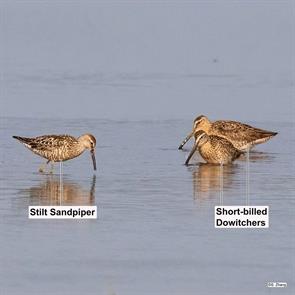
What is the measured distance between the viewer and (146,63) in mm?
35000

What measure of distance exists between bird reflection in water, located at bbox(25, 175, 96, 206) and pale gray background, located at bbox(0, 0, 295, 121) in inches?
312

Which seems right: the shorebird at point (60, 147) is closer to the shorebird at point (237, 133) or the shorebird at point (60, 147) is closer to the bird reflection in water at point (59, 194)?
the bird reflection in water at point (59, 194)

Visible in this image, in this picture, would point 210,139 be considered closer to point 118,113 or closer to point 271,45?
point 118,113

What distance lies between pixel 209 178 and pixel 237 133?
13.4 feet

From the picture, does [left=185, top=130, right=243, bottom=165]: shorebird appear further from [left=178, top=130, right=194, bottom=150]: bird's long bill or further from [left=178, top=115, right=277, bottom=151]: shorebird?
[left=178, top=115, right=277, bottom=151]: shorebird

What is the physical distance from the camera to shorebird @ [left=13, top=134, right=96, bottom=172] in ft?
66.6

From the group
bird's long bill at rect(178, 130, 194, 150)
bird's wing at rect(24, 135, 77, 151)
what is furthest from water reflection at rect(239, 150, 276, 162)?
bird's wing at rect(24, 135, 77, 151)

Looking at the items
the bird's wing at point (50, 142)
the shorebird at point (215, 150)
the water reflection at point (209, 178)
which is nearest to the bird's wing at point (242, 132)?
the shorebird at point (215, 150)

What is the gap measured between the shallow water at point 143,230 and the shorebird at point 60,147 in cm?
24

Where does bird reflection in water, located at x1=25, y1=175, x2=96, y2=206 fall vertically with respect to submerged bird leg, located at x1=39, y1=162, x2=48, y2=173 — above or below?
below

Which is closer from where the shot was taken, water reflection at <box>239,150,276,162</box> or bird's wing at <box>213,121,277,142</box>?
→ water reflection at <box>239,150,276,162</box>

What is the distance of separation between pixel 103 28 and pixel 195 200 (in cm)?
2326

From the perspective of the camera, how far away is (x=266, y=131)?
2348cm

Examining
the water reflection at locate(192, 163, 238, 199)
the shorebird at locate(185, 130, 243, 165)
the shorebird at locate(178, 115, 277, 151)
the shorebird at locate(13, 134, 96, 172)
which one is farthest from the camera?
the shorebird at locate(178, 115, 277, 151)
